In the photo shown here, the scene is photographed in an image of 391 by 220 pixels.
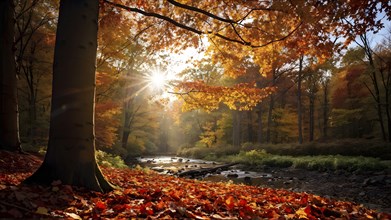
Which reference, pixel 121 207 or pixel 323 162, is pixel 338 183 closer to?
pixel 323 162

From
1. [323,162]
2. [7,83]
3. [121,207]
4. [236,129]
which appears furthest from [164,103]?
[236,129]

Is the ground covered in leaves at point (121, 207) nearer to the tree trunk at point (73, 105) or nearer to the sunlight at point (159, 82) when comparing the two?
the tree trunk at point (73, 105)

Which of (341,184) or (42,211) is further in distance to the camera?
(341,184)

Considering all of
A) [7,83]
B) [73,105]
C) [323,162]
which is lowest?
[323,162]

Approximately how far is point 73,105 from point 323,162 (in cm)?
1523

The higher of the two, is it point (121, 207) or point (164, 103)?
point (164, 103)

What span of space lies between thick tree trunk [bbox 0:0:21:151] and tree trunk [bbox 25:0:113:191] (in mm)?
4361

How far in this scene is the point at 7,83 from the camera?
23.8 feet

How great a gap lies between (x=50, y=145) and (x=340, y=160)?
15482 millimetres

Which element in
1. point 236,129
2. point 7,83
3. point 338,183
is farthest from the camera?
point 236,129

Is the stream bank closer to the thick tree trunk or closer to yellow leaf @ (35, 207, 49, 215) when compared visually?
the thick tree trunk

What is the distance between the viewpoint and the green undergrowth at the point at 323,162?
13.5 m

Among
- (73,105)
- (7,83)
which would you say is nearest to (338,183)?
(73,105)

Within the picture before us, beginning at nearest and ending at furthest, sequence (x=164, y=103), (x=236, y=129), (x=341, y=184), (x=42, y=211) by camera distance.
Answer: (x=42, y=211), (x=164, y=103), (x=341, y=184), (x=236, y=129)
